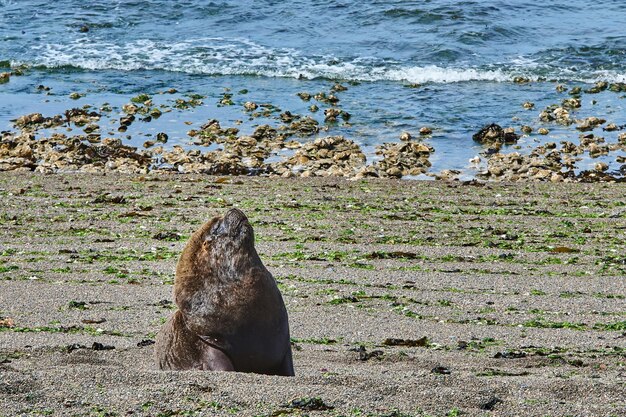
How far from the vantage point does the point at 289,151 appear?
19.1 m

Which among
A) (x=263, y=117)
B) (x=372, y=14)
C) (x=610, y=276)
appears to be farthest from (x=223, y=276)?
(x=372, y=14)

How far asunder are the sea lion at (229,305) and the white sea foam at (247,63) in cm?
1993

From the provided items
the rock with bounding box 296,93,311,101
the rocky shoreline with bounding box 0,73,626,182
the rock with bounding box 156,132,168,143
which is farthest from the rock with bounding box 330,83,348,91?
the rock with bounding box 156,132,168,143

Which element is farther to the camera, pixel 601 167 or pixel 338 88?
pixel 338 88

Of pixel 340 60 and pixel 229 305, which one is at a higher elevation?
pixel 229 305

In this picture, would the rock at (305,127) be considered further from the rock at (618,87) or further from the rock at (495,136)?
the rock at (618,87)

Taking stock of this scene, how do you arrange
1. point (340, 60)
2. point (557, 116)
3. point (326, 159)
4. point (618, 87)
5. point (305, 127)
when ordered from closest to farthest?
point (326, 159)
point (305, 127)
point (557, 116)
point (618, 87)
point (340, 60)

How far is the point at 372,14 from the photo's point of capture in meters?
32.9

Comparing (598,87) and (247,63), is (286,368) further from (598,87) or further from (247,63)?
(247,63)

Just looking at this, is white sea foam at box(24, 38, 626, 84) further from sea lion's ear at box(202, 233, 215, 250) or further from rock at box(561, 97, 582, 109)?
sea lion's ear at box(202, 233, 215, 250)

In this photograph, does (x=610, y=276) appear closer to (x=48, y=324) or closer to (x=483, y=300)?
(x=483, y=300)

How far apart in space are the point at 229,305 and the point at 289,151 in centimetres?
1280

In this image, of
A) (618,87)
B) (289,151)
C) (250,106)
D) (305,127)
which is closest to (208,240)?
(289,151)

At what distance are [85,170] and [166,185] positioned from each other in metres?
2.47
